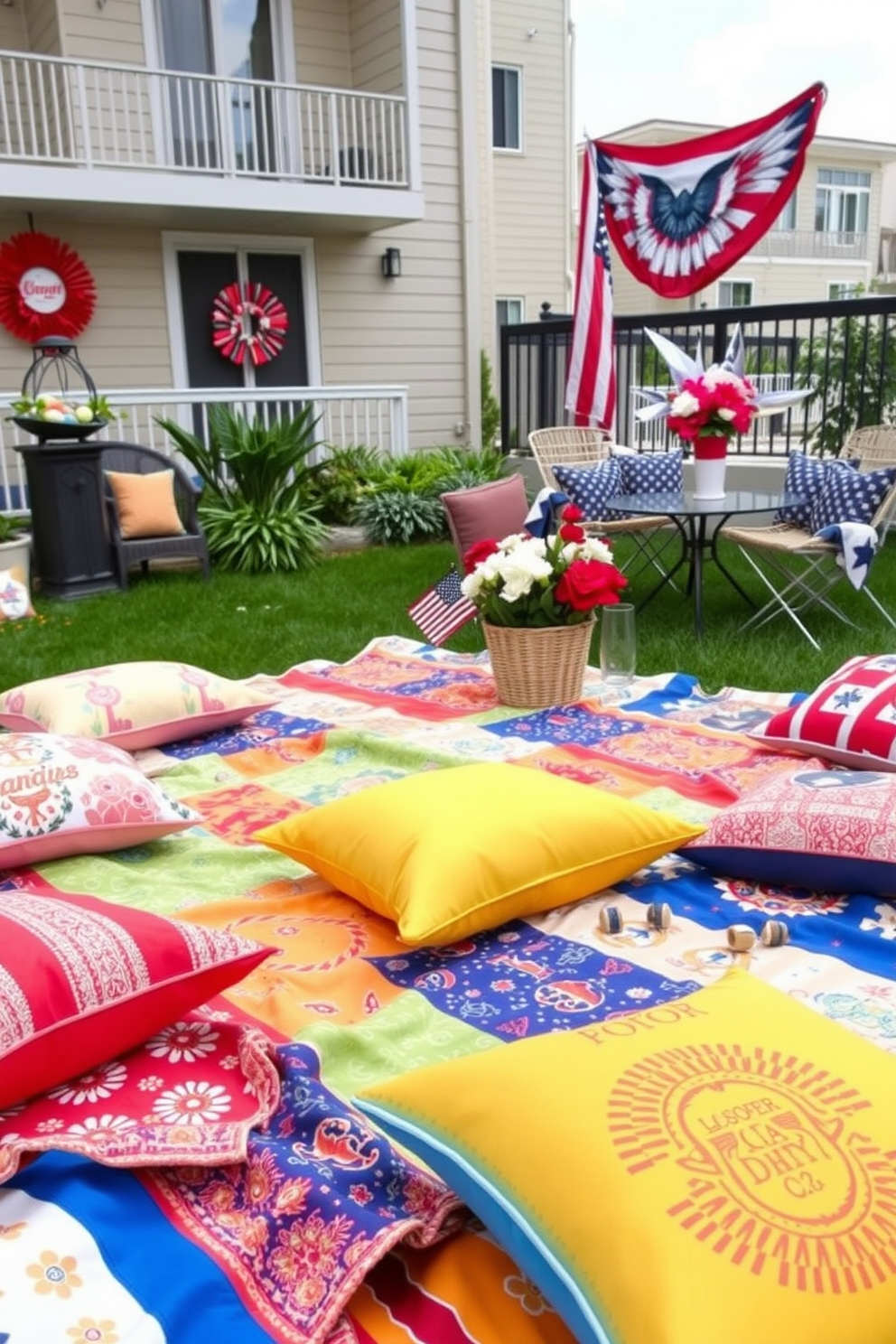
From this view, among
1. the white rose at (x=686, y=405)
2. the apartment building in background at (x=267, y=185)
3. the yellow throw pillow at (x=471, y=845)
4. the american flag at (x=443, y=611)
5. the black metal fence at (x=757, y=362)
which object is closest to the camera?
the yellow throw pillow at (x=471, y=845)

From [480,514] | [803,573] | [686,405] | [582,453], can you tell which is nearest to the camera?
[480,514]

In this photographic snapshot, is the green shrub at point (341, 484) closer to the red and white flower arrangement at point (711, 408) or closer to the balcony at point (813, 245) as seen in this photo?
the red and white flower arrangement at point (711, 408)

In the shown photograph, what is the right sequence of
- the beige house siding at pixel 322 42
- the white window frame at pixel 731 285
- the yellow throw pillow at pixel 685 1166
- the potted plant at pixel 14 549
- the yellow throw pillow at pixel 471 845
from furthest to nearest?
the white window frame at pixel 731 285 → the beige house siding at pixel 322 42 → the potted plant at pixel 14 549 → the yellow throw pillow at pixel 471 845 → the yellow throw pillow at pixel 685 1166

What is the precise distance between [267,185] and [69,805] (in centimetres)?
808

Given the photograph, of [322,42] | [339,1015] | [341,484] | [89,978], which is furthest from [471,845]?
[322,42]

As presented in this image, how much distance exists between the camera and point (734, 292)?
23766 millimetres

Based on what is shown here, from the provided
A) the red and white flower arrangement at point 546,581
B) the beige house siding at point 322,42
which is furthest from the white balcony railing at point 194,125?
the red and white flower arrangement at point 546,581

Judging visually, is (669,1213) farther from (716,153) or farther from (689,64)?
(689,64)

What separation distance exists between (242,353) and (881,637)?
7.19 m

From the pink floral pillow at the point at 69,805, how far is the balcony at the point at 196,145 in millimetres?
7258

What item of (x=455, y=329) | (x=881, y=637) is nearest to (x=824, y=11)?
(x=455, y=329)

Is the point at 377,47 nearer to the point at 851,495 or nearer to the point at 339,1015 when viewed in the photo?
the point at 851,495

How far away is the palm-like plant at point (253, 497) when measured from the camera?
7.86m

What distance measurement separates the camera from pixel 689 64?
2503 centimetres
